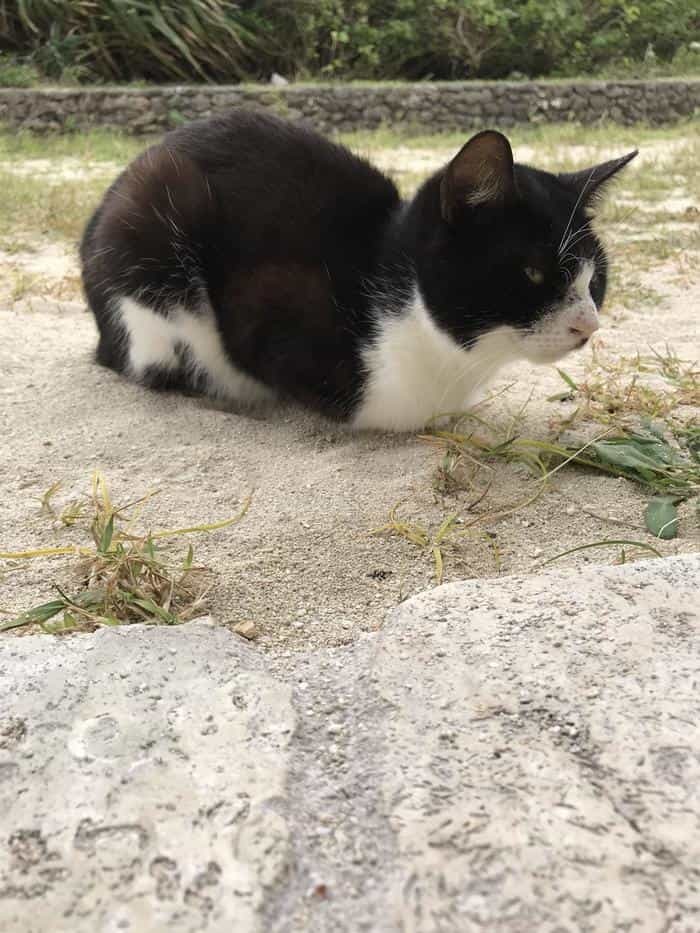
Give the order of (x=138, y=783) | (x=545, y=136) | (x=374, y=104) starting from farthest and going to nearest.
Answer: (x=374, y=104) < (x=545, y=136) < (x=138, y=783)

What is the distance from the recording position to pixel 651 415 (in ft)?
7.16

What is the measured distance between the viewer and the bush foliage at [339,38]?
9.39m

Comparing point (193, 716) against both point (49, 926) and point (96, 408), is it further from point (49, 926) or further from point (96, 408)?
point (96, 408)

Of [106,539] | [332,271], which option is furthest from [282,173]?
[106,539]

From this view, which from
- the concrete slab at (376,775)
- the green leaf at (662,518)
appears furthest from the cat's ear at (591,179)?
the concrete slab at (376,775)

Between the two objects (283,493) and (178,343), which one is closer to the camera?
(283,493)

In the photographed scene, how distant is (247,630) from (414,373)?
3.29 feet

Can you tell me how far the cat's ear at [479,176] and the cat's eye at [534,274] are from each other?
0.15 m

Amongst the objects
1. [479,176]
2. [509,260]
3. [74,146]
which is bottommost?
[74,146]

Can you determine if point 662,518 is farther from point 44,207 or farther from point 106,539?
point 44,207

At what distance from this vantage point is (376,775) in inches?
36.6

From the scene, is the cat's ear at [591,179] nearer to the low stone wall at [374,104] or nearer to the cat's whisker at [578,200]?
the cat's whisker at [578,200]

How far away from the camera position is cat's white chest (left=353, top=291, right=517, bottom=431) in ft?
7.04

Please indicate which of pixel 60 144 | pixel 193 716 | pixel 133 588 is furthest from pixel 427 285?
pixel 60 144
